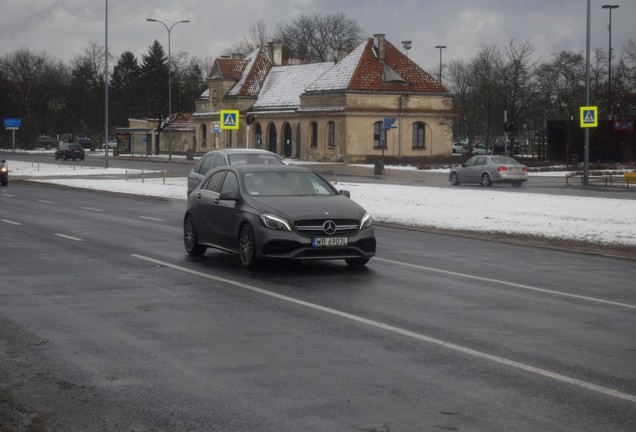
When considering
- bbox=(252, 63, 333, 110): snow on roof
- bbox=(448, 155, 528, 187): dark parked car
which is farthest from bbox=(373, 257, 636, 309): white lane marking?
bbox=(252, 63, 333, 110): snow on roof

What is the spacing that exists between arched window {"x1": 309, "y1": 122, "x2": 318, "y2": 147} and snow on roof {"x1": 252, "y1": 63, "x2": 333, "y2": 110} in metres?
3.72

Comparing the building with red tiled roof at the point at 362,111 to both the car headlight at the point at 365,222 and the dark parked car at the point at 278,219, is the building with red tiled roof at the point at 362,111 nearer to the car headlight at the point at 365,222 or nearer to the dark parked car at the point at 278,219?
the dark parked car at the point at 278,219

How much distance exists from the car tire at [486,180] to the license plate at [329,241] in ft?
102

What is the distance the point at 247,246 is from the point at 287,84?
77.1 m

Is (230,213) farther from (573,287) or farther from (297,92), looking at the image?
Result: (297,92)

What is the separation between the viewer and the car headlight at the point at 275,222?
13992mm

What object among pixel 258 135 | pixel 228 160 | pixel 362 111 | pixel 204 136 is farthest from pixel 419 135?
pixel 228 160

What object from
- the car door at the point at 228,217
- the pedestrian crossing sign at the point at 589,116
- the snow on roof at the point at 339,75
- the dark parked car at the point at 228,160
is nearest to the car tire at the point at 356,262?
the car door at the point at 228,217

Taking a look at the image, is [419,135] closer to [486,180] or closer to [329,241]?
[486,180]

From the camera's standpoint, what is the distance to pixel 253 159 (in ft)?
85.3

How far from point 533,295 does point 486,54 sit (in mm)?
77544

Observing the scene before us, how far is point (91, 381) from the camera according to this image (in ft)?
24.9

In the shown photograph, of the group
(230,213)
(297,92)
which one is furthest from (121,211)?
(297,92)

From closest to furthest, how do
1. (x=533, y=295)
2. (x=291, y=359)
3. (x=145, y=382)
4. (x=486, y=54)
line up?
(x=145, y=382)
(x=291, y=359)
(x=533, y=295)
(x=486, y=54)
